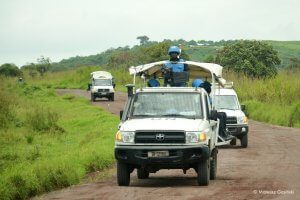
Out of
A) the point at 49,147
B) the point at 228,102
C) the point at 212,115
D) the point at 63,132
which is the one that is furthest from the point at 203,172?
the point at 63,132

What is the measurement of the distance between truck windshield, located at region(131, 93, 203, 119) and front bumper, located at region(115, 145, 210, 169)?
1053 mm

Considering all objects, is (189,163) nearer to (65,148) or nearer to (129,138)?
(129,138)

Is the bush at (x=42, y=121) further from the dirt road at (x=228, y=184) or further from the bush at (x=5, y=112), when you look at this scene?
the dirt road at (x=228, y=184)

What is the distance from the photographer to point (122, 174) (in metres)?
15.1

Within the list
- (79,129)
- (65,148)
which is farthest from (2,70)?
(65,148)

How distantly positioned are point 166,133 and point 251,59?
1812 inches

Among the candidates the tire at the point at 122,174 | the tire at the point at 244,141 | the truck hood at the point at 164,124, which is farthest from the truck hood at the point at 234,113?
the tire at the point at 122,174

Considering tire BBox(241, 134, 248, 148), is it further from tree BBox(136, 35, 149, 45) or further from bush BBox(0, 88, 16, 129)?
tree BBox(136, 35, 149, 45)

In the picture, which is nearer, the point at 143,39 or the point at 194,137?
the point at 194,137

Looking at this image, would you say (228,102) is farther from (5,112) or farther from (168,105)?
(5,112)

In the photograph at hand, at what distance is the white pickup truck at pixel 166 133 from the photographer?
571 inches

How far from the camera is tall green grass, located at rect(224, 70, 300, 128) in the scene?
37.0 metres

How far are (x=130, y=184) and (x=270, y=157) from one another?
6836 millimetres

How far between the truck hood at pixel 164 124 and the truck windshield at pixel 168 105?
0.36 meters
